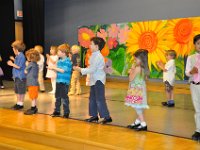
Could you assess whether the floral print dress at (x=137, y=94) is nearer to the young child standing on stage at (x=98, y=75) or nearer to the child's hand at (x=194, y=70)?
the young child standing on stage at (x=98, y=75)

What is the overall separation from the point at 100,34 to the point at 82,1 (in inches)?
54.9

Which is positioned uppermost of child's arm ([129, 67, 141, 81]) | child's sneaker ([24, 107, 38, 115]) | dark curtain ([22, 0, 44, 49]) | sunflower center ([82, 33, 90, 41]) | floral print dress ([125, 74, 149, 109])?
dark curtain ([22, 0, 44, 49])

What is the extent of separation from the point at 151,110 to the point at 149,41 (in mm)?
4747

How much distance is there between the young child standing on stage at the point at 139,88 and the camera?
4.44 m

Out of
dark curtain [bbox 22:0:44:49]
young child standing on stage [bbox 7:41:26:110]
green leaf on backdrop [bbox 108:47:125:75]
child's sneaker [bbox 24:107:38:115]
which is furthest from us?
dark curtain [bbox 22:0:44:49]

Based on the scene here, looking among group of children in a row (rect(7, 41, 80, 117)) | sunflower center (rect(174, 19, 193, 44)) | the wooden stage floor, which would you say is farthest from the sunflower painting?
group of children in a row (rect(7, 41, 80, 117))

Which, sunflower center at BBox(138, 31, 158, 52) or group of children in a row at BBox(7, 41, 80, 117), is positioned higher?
sunflower center at BBox(138, 31, 158, 52)

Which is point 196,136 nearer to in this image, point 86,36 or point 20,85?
point 20,85

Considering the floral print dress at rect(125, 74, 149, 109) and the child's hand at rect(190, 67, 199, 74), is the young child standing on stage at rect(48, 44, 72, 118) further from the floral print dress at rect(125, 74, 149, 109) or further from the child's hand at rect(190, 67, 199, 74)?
the child's hand at rect(190, 67, 199, 74)

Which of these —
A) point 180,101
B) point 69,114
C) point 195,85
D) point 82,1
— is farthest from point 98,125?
point 82,1

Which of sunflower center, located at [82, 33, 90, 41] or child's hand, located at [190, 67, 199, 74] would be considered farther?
→ sunflower center, located at [82, 33, 90, 41]

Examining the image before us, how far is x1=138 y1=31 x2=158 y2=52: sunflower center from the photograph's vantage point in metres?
10.2

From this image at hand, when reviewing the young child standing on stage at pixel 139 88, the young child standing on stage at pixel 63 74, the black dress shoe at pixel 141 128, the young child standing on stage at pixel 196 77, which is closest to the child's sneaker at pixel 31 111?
the young child standing on stage at pixel 63 74

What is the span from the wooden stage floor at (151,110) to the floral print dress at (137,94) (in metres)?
0.38
